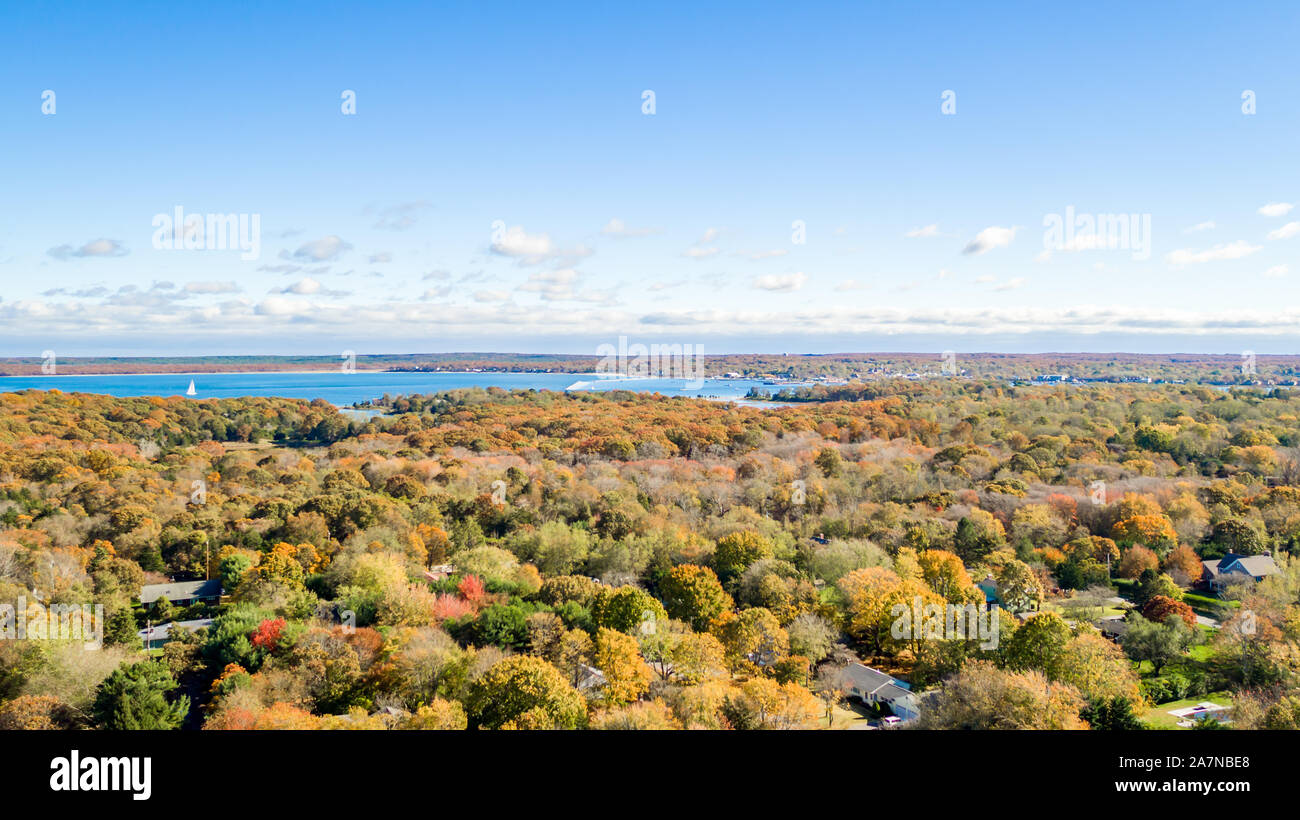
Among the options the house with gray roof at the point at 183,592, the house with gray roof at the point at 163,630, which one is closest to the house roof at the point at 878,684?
the house with gray roof at the point at 163,630

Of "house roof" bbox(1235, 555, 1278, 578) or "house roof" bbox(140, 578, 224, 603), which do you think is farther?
"house roof" bbox(1235, 555, 1278, 578)

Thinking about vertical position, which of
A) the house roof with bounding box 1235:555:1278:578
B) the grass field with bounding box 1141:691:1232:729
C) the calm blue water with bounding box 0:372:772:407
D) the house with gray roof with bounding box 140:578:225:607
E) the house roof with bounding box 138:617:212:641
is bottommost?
the grass field with bounding box 1141:691:1232:729

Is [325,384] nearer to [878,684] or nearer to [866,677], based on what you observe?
[866,677]

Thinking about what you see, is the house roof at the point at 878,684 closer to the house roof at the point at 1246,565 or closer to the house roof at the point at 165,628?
the house roof at the point at 1246,565

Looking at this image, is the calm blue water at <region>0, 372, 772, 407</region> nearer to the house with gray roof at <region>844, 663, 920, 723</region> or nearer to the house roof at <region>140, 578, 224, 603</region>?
the house roof at <region>140, 578, 224, 603</region>

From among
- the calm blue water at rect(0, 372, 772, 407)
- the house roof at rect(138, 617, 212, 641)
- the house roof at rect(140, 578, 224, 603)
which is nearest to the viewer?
the house roof at rect(138, 617, 212, 641)

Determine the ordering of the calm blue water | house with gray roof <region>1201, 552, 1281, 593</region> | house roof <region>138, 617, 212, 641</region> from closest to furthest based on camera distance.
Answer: house roof <region>138, 617, 212, 641</region> < house with gray roof <region>1201, 552, 1281, 593</region> < the calm blue water

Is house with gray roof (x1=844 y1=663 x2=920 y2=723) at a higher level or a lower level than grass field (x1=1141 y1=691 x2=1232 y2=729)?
higher

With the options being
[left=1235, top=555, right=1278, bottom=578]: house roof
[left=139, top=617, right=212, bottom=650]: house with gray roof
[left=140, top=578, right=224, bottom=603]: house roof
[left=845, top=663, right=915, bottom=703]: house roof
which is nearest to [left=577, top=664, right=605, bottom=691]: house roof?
[left=845, top=663, right=915, bottom=703]: house roof
